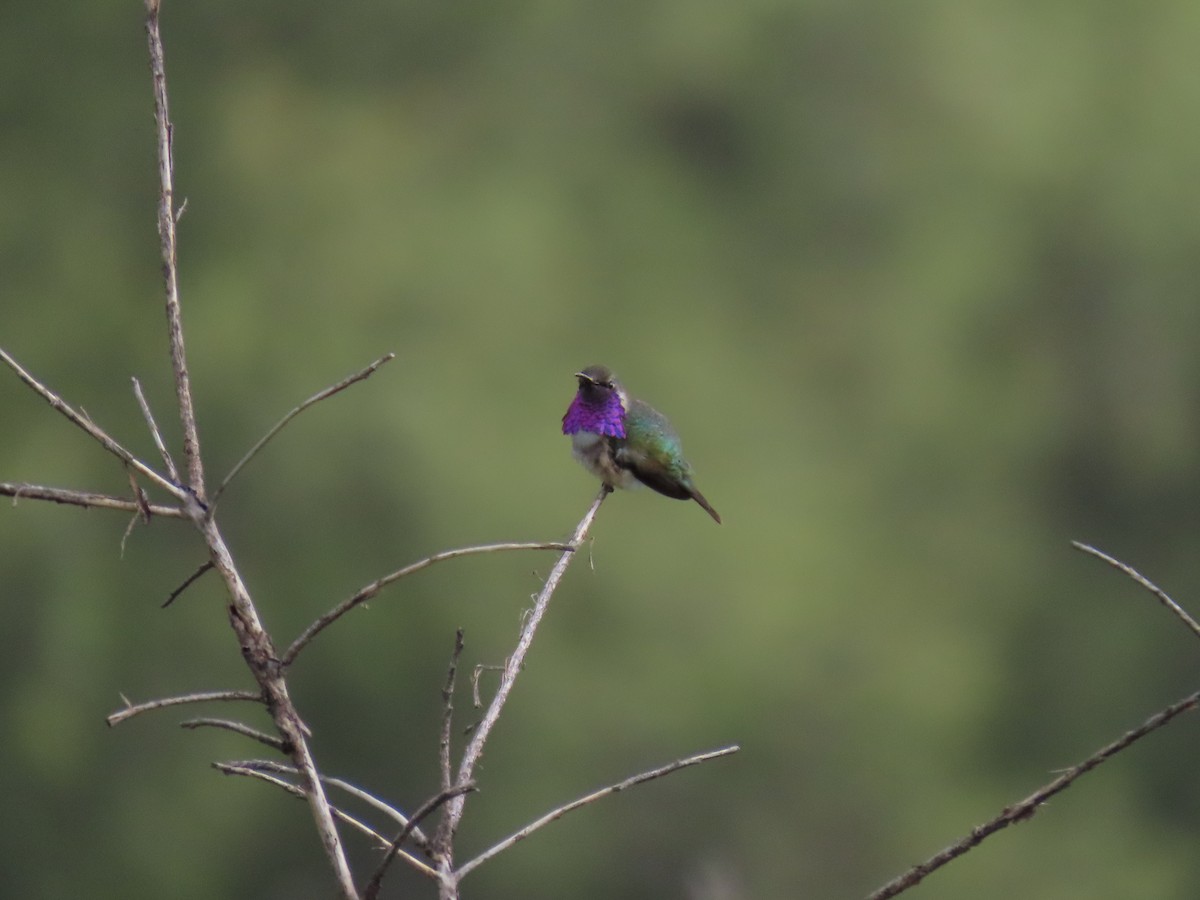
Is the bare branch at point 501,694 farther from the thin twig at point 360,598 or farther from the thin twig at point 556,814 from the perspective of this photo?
the thin twig at point 360,598

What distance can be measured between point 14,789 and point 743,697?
15250 millimetres

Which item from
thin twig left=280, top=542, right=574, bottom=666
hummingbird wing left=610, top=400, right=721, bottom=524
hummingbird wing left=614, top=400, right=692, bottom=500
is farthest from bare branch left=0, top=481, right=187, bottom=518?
hummingbird wing left=614, top=400, right=692, bottom=500

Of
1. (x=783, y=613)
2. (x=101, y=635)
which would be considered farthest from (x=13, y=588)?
(x=783, y=613)

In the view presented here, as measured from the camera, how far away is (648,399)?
35.2 m

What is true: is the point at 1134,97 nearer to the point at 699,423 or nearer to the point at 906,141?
the point at 906,141

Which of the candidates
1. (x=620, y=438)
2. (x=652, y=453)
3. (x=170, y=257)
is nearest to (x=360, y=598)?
(x=170, y=257)

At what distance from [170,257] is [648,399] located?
32.7 meters

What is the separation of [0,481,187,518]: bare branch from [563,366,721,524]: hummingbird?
198 inches

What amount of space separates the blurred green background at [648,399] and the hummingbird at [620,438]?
21689mm

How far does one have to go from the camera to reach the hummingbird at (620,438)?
7.51m

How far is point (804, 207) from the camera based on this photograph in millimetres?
45500

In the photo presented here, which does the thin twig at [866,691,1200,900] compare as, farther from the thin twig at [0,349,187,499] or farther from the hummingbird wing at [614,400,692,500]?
the hummingbird wing at [614,400,692,500]

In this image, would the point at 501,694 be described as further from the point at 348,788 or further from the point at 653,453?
the point at 653,453

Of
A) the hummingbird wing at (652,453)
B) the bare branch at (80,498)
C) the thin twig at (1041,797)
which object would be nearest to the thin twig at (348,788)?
the bare branch at (80,498)
